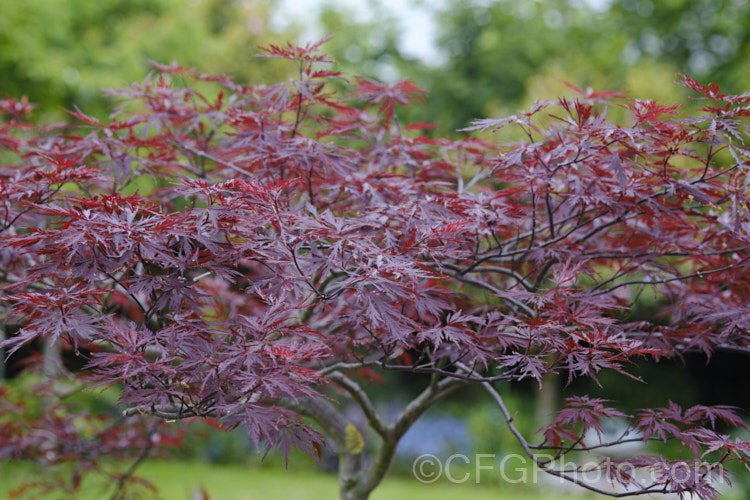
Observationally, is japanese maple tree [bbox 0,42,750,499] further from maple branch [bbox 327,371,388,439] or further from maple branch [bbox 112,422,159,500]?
maple branch [bbox 112,422,159,500]

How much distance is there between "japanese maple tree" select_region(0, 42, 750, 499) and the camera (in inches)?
68.4

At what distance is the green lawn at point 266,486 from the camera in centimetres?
632

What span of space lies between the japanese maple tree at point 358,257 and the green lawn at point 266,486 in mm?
3892

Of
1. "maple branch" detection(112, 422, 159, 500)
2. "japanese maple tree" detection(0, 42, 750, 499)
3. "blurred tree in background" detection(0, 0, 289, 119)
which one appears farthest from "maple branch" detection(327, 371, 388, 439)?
"blurred tree in background" detection(0, 0, 289, 119)

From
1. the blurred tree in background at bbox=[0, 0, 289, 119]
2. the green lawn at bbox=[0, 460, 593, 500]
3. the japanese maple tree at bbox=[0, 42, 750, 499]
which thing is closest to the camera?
the japanese maple tree at bbox=[0, 42, 750, 499]

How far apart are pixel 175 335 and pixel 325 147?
0.86 meters

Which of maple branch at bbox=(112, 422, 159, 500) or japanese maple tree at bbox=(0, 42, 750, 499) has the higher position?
japanese maple tree at bbox=(0, 42, 750, 499)

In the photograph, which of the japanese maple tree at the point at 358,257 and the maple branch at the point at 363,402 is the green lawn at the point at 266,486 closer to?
the japanese maple tree at the point at 358,257

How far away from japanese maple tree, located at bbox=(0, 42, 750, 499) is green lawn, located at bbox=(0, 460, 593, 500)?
3892 mm

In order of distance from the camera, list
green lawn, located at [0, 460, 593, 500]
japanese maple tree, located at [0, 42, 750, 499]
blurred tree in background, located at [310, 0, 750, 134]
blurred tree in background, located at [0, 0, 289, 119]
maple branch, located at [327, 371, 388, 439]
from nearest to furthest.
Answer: japanese maple tree, located at [0, 42, 750, 499] → maple branch, located at [327, 371, 388, 439] → green lawn, located at [0, 460, 593, 500] → blurred tree in background, located at [0, 0, 289, 119] → blurred tree in background, located at [310, 0, 750, 134]

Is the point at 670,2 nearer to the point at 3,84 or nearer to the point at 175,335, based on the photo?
the point at 3,84

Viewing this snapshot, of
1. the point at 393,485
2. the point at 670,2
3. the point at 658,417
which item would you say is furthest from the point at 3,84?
the point at 670,2

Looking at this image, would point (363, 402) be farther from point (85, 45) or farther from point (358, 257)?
point (85, 45)

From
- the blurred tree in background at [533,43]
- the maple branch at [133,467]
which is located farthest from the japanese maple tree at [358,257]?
the blurred tree in background at [533,43]
